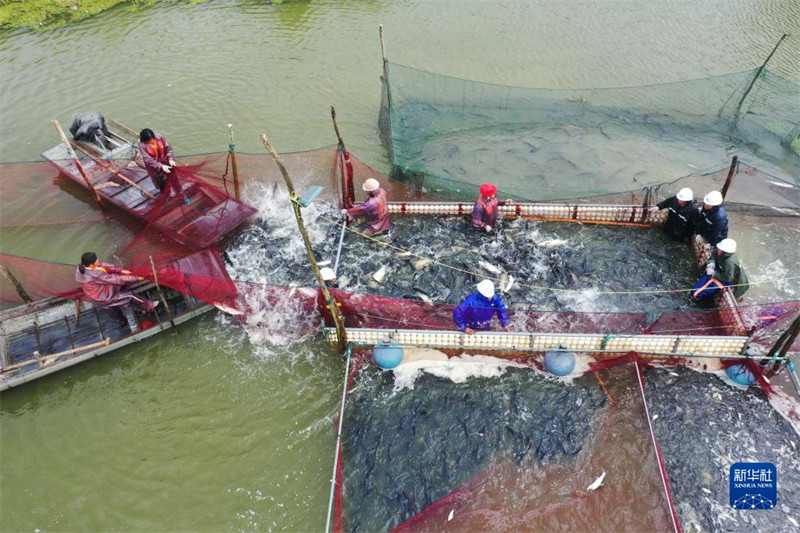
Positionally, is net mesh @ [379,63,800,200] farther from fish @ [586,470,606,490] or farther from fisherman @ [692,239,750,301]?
fish @ [586,470,606,490]

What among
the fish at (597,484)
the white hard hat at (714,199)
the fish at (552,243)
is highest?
the white hard hat at (714,199)

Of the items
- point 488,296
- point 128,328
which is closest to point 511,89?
point 488,296

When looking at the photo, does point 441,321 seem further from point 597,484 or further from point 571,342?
point 597,484

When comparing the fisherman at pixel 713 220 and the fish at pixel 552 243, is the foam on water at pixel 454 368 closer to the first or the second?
the fish at pixel 552 243

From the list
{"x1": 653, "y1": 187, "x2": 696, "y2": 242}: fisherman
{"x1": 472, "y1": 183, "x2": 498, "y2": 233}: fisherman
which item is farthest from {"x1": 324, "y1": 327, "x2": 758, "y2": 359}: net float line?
{"x1": 472, "y1": 183, "x2": 498, "y2": 233}: fisherman

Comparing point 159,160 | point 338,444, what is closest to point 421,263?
point 338,444

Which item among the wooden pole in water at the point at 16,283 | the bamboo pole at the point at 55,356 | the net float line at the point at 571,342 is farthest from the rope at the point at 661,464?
the wooden pole in water at the point at 16,283
